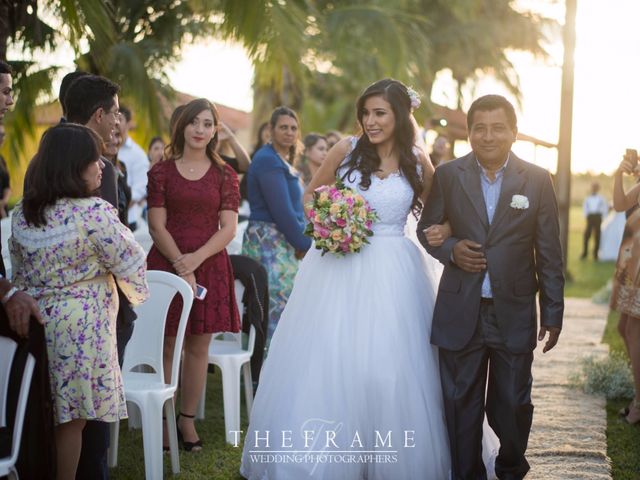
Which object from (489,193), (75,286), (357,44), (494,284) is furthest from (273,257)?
(357,44)

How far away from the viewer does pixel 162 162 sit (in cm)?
610

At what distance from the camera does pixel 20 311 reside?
3.98m

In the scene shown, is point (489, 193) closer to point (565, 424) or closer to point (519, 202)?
point (519, 202)

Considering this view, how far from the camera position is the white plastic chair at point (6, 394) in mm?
3932

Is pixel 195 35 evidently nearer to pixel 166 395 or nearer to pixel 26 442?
pixel 166 395

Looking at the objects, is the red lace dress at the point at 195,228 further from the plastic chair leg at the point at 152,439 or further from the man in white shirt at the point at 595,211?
the man in white shirt at the point at 595,211

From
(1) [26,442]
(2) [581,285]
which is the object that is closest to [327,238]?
(1) [26,442]

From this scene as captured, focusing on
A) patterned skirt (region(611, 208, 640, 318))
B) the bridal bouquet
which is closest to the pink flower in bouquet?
the bridal bouquet

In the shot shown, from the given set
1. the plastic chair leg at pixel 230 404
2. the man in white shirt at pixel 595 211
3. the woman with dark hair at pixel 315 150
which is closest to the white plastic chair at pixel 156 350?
the plastic chair leg at pixel 230 404

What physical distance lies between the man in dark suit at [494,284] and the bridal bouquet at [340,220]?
1.25 feet

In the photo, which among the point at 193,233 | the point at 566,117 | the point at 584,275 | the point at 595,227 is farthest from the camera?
the point at 595,227

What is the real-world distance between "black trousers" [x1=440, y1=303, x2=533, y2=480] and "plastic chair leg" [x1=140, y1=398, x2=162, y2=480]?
160 cm

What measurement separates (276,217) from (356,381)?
2.49 m

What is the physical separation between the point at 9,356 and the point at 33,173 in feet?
2.68
